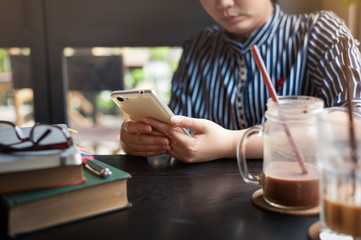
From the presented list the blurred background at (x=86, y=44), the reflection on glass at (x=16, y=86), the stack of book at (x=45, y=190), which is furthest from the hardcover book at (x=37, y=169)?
the reflection on glass at (x=16, y=86)

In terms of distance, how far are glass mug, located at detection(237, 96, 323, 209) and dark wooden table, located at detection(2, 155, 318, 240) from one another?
4cm

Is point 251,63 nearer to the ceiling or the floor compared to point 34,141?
nearer to the ceiling

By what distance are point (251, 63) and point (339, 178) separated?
3.34ft

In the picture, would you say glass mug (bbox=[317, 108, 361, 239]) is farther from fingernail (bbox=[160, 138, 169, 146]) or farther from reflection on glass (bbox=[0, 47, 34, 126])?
reflection on glass (bbox=[0, 47, 34, 126])

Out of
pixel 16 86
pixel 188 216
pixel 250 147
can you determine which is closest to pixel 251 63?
pixel 250 147

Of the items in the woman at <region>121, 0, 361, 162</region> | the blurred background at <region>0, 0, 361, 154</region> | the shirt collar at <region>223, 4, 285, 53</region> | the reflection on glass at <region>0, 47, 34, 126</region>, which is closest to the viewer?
the woman at <region>121, 0, 361, 162</region>

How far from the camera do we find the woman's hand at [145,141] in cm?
111

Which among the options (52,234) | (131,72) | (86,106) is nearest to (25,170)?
(52,234)

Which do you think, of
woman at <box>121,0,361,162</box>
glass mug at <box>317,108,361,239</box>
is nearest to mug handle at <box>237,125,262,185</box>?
glass mug at <box>317,108,361,239</box>

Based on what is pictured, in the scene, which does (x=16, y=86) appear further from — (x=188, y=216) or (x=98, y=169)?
(x=188, y=216)

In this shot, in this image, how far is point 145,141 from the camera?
1.12 m

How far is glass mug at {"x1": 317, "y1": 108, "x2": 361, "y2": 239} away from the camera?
58 centimetres

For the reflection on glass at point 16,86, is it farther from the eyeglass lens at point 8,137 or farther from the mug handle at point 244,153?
the mug handle at point 244,153

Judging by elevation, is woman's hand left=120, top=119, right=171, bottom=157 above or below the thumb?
below
